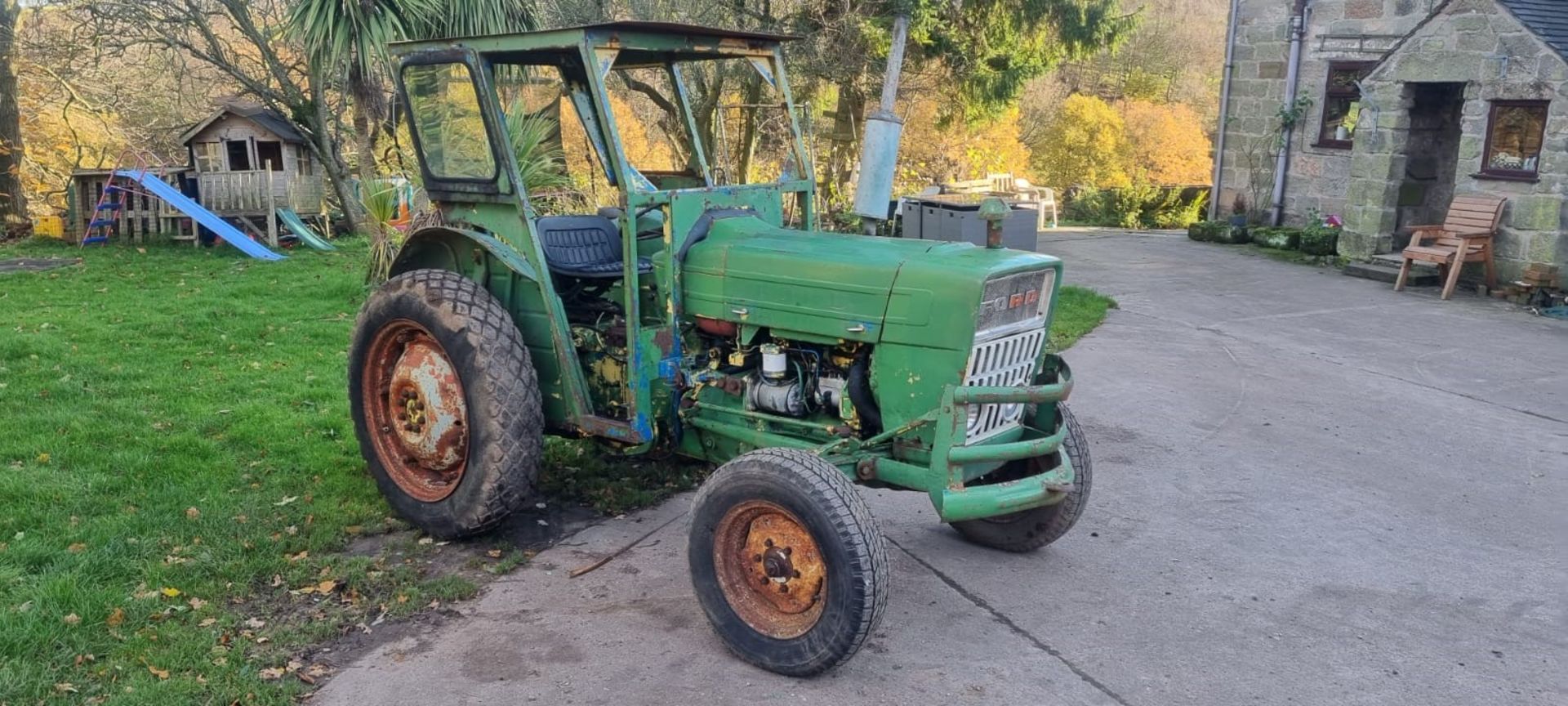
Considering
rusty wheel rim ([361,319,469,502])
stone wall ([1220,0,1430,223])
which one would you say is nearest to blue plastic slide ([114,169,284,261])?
rusty wheel rim ([361,319,469,502])

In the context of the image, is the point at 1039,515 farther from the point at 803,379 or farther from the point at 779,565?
the point at 779,565

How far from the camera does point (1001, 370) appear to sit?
4207 mm

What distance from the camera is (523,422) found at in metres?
4.59

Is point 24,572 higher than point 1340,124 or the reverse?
the reverse

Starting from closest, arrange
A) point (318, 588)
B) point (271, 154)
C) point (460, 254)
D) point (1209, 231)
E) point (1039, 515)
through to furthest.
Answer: point (318, 588)
point (1039, 515)
point (460, 254)
point (271, 154)
point (1209, 231)

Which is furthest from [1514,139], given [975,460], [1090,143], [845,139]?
[975,460]

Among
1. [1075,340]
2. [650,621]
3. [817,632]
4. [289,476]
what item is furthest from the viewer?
[1075,340]

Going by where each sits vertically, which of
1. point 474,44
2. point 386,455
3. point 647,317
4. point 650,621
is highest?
point 474,44

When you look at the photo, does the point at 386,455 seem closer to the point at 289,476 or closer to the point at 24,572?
the point at 289,476

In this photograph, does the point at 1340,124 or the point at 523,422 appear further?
the point at 1340,124

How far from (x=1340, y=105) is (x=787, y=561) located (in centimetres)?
1460

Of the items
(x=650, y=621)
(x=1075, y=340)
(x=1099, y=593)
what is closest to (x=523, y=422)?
(x=650, y=621)

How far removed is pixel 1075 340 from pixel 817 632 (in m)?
6.13

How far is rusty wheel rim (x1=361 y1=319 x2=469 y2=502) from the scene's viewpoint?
486 centimetres
